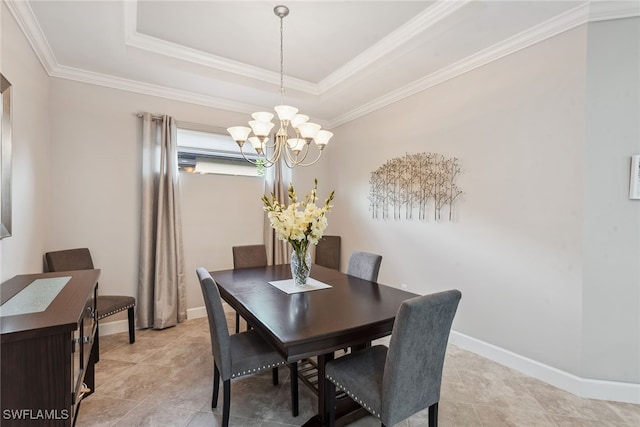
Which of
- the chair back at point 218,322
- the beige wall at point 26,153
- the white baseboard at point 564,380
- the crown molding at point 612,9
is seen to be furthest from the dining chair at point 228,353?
the crown molding at point 612,9

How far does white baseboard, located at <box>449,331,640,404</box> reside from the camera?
2184mm

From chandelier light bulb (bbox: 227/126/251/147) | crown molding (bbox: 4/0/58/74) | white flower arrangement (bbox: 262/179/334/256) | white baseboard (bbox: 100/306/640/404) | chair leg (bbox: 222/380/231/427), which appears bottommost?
white baseboard (bbox: 100/306/640/404)

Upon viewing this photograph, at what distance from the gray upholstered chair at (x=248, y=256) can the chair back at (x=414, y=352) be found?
2.14m

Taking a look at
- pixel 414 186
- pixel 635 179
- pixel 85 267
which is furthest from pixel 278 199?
pixel 635 179

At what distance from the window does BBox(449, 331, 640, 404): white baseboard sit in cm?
308

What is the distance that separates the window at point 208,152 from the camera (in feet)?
12.4

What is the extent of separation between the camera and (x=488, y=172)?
2.80 metres

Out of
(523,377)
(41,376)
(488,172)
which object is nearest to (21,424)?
(41,376)

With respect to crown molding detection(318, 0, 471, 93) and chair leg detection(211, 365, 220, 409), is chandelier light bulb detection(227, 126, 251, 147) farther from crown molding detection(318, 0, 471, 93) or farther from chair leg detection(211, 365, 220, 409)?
chair leg detection(211, 365, 220, 409)

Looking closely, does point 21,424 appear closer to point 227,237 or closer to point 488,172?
A: point 227,237

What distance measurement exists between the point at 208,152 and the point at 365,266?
2547mm

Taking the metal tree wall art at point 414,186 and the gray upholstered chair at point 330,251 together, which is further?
the gray upholstered chair at point 330,251

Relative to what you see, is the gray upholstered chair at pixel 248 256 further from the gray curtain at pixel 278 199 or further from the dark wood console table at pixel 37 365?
the dark wood console table at pixel 37 365

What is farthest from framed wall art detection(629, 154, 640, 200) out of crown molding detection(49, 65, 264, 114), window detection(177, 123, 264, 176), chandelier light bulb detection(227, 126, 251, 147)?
crown molding detection(49, 65, 264, 114)
